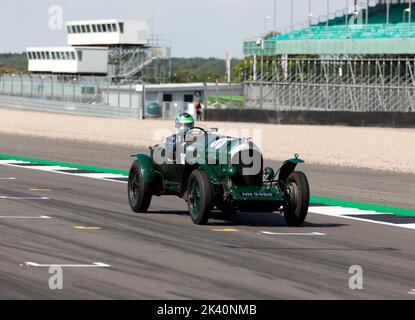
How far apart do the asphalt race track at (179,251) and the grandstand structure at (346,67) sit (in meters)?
32.9

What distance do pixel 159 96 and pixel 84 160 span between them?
165 feet

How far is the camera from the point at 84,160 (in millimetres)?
26344

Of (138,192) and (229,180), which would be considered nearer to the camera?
(229,180)

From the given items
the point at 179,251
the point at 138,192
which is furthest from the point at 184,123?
the point at 179,251

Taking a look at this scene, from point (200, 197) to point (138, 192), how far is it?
1.95m

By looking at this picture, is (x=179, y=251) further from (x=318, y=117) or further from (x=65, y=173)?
(x=318, y=117)

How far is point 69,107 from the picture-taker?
62.2 m

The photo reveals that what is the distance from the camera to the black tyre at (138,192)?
15.1 meters

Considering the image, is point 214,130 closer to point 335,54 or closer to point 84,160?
point 84,160

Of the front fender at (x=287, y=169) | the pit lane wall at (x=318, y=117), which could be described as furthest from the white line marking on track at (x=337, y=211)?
the pit lane wall at (x=318, y=117)

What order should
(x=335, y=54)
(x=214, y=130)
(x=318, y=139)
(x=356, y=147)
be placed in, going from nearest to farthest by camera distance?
1. (x=214, y=130)
2. (x=356, y=147)
3. (x=318, y=139)
4. (x=335, y=54)

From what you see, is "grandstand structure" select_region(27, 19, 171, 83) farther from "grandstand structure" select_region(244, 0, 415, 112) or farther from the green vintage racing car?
the green vintage racing car

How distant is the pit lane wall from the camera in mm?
43000
